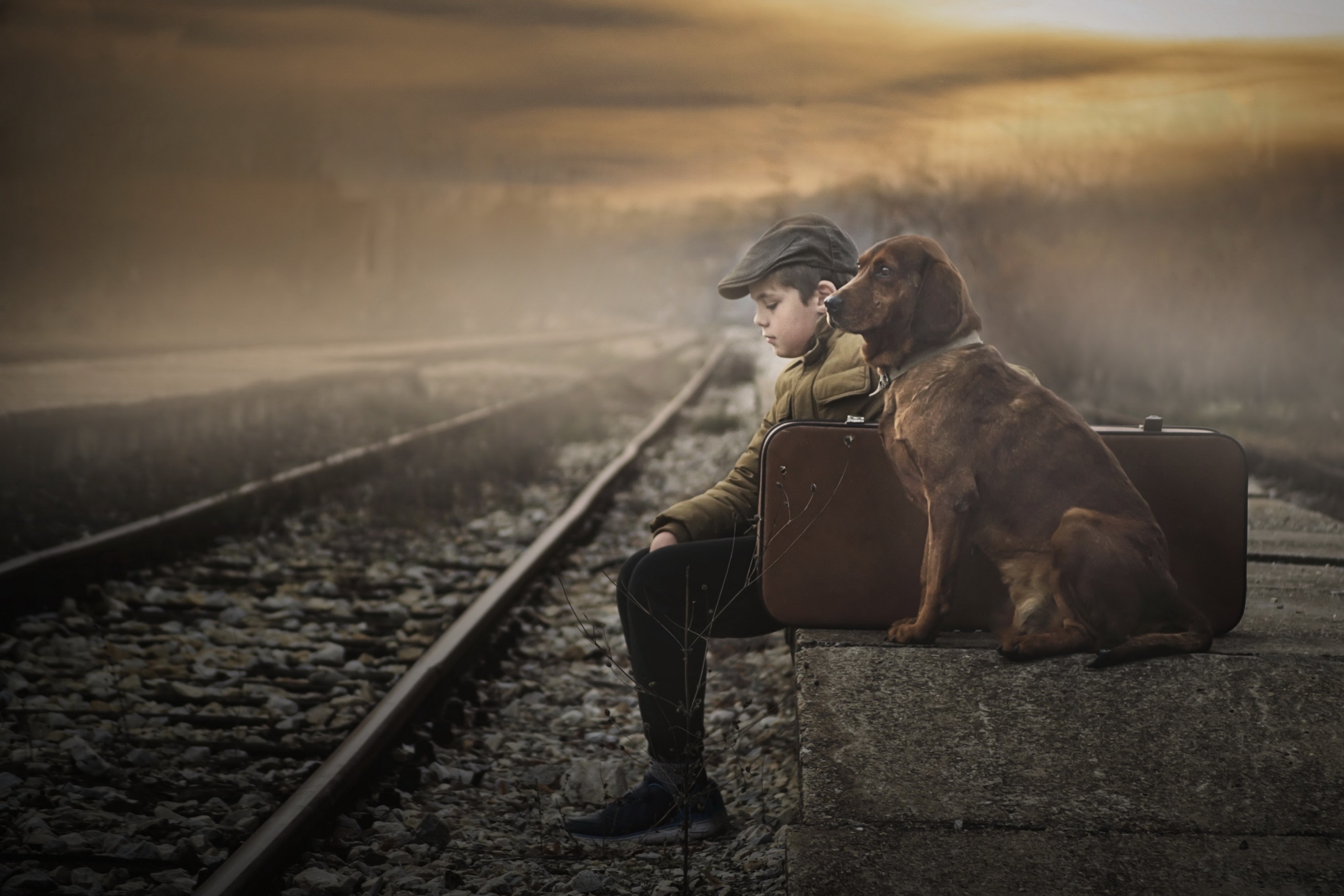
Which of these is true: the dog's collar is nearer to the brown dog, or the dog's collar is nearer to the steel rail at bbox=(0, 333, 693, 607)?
the brown dog

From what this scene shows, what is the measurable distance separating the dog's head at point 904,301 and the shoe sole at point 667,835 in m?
1.56

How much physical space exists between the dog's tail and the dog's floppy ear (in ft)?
2.80

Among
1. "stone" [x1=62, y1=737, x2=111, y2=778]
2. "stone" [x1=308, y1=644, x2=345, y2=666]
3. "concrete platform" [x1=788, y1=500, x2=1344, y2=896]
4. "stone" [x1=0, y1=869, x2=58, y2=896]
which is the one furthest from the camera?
"stone" [x1=308, y1=644, x2=345, y2=666]

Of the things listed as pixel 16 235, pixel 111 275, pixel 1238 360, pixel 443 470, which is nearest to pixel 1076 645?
pixel 443 470

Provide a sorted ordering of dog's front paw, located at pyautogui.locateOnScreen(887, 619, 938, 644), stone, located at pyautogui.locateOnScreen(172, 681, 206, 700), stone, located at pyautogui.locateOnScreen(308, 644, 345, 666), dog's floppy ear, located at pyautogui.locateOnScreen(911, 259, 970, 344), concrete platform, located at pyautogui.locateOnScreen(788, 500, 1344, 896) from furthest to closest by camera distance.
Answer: stone, located at pyautogui.locateOnScreen(308, 644, 345, 666)
stone, located at pyautogui.locateOnScreen(172, 681, 206, 700)
dog's front paw, located at pyautogui.locateOnScreen(887, 619, 938, 644)
dog's floppy ear, located at pyautogui.locateOnScreen(911, 259, 970, 344)
concrete platform, located at pyautogui.locateOnScreen(788, 500, 1344, 896)

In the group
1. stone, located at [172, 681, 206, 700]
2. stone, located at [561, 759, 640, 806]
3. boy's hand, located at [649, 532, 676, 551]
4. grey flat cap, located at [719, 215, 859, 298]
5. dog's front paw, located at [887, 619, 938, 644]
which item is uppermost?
grey flat cap, located at [719, 215, 859, 298]

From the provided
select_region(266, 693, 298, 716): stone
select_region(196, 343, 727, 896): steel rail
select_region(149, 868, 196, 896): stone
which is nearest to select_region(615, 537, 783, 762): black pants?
select_region(196, 343, 727, 896): steel rail

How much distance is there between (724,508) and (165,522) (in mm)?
5040

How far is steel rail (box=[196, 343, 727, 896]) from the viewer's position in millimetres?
3059

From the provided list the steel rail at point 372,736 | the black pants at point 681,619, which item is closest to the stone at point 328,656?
the steel rail at point 372,736

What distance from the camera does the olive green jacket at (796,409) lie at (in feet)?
10.1

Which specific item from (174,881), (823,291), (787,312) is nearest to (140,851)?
(174,881)

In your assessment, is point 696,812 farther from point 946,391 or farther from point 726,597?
point 946,391

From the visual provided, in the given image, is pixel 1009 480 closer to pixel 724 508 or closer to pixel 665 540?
pixel 724 508
